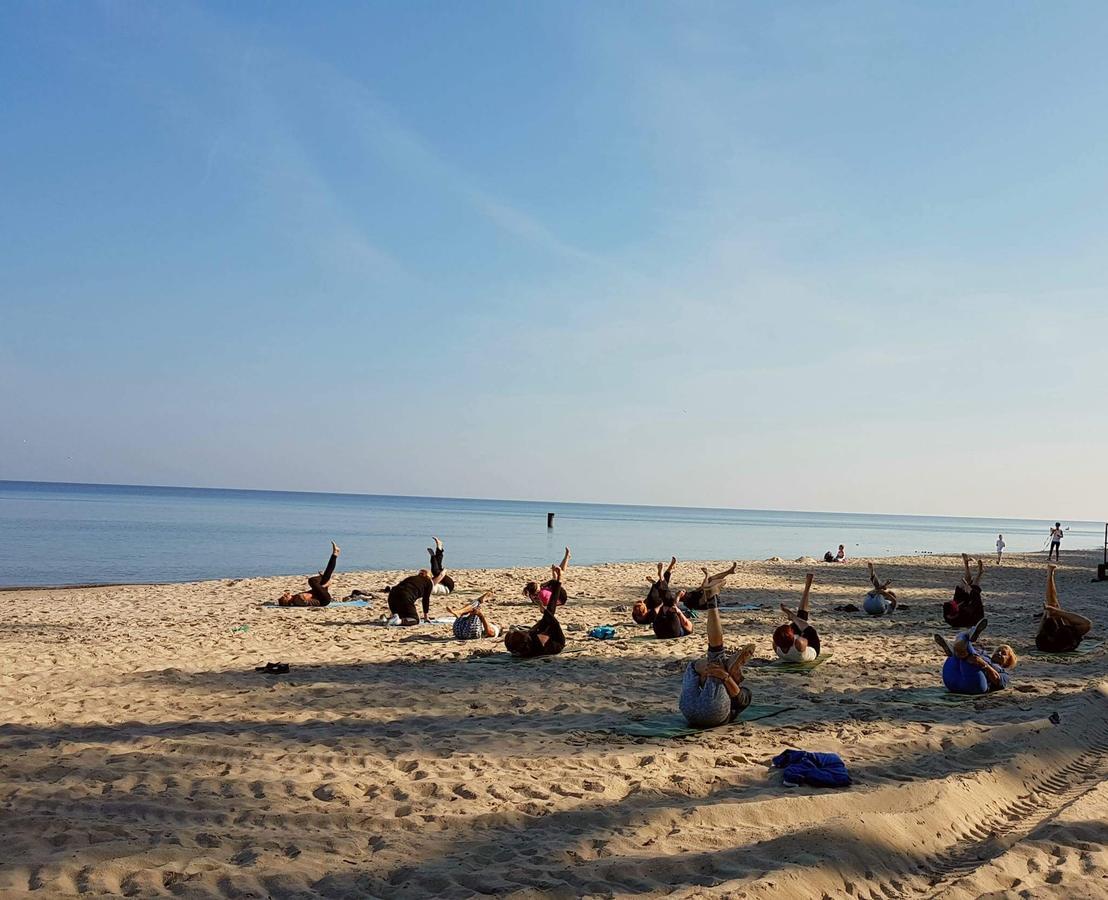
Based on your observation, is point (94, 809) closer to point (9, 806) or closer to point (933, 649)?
point (9, 806)

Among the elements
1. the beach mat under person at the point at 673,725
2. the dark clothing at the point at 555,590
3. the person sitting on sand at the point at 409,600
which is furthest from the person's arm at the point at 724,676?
the person sitting on sand at the point at 409,600

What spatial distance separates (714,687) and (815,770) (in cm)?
178

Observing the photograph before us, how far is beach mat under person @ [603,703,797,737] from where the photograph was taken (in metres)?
8.02

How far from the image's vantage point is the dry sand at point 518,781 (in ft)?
16.1

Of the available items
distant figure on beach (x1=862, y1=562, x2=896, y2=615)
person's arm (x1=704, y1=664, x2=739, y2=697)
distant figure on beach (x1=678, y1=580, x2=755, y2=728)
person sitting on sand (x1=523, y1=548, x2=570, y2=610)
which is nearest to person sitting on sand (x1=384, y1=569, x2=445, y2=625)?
person sitting on sand (x1=523, y1=548, x2=570, y2=610)

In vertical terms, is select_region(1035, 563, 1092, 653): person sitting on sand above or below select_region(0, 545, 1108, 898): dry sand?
above

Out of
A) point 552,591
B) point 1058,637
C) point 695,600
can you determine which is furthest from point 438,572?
point 1058,637

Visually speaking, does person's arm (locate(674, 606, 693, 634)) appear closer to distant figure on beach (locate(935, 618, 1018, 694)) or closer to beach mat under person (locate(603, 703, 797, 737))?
distant figure on beach (locate(935, 618, 1018, 694))

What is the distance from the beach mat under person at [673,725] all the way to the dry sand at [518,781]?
0.16 meters

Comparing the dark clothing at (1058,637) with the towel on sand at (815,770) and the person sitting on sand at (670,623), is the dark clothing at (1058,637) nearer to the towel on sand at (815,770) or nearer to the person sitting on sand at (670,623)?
the person sitting on sand at (670,623)

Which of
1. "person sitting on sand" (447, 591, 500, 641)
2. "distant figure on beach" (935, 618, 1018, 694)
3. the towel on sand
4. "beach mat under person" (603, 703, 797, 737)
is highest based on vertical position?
"distant figure on beach" (935, 618, 1018, 694)

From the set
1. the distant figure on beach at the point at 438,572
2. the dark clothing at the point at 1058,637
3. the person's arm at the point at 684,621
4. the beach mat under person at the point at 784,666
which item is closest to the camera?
the beach mat under person at the point at 784,666

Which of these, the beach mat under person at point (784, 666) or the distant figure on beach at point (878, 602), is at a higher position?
the distant figure on beach at point (878, 602)

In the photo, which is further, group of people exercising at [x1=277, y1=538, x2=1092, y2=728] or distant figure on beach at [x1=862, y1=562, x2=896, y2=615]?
→ distant figure on beach at [x1=862, y1=562, x2=896, y2=615]
